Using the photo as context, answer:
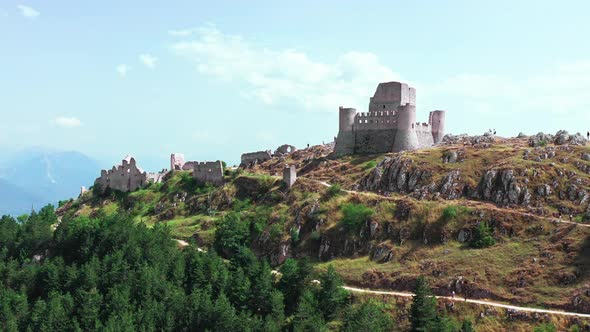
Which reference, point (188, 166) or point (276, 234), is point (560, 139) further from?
point (188, 166)

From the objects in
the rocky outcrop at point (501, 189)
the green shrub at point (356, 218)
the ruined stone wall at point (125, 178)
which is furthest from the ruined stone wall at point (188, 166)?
the rocky outcrop at point (501, 189)

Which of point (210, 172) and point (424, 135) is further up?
point (424, 135)

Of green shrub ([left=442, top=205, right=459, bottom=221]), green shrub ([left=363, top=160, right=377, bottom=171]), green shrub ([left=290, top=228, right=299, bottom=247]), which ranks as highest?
green shrub ([left=363, top=160, right=377, bottom=171])

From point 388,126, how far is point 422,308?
154ft

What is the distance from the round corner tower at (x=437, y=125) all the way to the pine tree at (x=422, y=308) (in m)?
48.2

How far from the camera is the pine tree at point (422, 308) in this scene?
193 feet

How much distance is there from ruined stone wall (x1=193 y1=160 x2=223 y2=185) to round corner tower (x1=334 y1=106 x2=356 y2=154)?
21461 millimetres

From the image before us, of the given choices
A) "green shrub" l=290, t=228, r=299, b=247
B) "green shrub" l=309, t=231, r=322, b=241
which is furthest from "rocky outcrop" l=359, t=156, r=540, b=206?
"green shrub" l=290, t=228, r=299, b=247

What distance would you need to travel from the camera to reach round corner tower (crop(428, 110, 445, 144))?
106438 mm

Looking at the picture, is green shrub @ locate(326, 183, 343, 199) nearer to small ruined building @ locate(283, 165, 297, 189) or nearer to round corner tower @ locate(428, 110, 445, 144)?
small ruined building @ locate(283, 165, 297, 189)

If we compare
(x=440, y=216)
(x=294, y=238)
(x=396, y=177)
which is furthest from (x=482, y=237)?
(x=294, y=238)

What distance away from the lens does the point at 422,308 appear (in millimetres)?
59844

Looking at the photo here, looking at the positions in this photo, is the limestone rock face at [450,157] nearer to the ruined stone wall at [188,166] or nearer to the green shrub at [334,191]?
the green shrub at [334,191]

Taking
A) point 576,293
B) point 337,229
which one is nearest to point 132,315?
point 337,229
